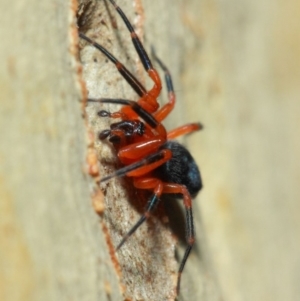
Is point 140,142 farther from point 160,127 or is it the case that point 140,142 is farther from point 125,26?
point 125,26

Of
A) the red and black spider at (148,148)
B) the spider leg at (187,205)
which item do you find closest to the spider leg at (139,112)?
the red and black spider at (148,148)

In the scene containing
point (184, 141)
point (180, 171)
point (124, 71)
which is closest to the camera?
point (124, 71)

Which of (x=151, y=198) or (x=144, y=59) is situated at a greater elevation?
(x=144, y=59)

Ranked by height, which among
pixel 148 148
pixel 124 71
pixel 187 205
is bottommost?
pixel 187 205

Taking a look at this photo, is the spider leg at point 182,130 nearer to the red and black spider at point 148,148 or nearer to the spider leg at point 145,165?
the red and black spider at point 148,148

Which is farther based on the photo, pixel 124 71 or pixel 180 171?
pixel 180 171

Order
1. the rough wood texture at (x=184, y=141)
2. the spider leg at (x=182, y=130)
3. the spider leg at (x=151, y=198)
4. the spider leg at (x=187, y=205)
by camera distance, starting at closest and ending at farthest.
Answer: the rough wood texture at (x=184, y=141) → the spider leg at (x=151, y=198) → the spider leg at (x=187, y=205) → the spider leg at (x=182, y=130)

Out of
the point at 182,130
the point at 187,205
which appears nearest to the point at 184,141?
the point at 182,130

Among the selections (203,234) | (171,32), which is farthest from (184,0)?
(203,234)

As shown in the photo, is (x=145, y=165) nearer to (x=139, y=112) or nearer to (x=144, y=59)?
(x=139, y=112)
